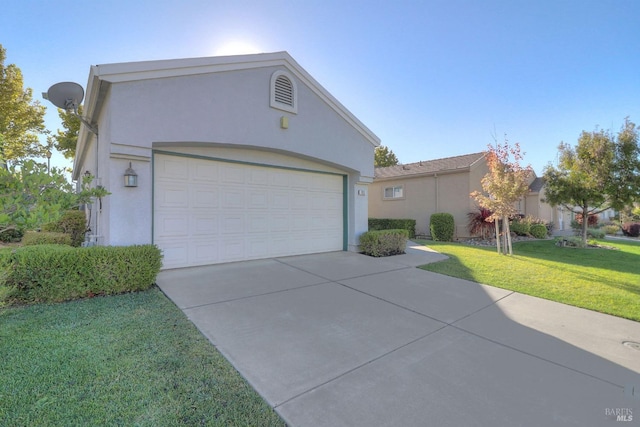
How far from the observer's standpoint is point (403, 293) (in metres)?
5.19

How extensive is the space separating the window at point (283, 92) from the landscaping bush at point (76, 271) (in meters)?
4.93

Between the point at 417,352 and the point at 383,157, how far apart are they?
105ft

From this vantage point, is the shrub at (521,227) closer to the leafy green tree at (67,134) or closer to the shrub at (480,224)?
the shrub at (480,224)

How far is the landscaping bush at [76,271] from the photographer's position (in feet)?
13.4

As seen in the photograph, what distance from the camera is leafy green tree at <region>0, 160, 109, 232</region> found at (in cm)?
250

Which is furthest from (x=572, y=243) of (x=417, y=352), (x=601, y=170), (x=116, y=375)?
(x=116, y=375)

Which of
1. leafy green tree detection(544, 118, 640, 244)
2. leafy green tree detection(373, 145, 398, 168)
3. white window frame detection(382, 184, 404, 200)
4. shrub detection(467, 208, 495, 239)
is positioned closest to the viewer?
leafy green tree detection(544, 118, 640, 244)

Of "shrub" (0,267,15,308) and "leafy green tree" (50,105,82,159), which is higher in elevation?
"leafy green tree" (50,105,82,159)

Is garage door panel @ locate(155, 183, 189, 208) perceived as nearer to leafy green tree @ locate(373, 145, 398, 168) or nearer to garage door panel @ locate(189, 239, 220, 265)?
garage door panel @ locate(189, 239, 220, 265)

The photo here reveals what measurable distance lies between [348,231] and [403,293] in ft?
15.7

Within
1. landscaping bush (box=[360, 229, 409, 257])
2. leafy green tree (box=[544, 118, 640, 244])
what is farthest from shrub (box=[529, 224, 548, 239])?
landscaping bush (box=[360, 229, 409, 257])

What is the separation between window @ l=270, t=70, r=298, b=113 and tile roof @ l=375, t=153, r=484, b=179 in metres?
9.96

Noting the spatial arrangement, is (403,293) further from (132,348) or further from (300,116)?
(300,116)

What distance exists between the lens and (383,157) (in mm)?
33188
